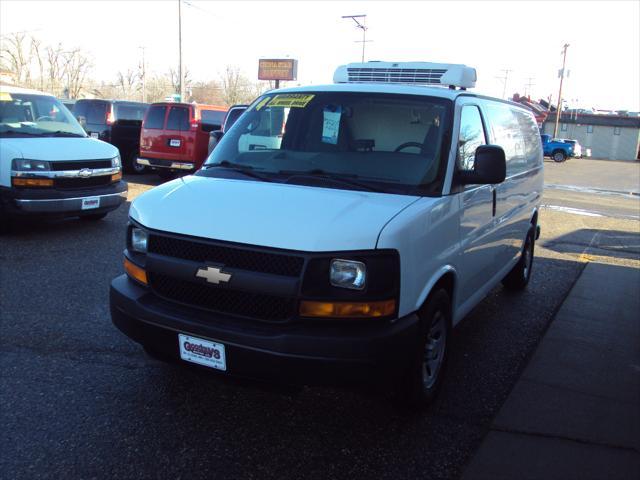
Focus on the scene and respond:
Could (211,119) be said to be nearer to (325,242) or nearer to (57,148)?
(57,148)

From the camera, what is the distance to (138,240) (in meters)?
3.42

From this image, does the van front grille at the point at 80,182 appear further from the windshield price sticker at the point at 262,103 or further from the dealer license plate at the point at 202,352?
the dealer license plate at the point at 202,352

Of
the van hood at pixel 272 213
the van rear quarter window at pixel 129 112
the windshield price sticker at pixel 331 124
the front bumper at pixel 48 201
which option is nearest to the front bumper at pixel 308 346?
the van hood at pixel 272 213

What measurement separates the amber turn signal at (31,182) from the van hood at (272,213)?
4.48 m

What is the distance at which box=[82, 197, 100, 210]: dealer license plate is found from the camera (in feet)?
25.4

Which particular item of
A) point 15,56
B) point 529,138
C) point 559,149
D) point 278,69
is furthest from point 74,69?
point 529,138

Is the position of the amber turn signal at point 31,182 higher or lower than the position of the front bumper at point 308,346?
higher

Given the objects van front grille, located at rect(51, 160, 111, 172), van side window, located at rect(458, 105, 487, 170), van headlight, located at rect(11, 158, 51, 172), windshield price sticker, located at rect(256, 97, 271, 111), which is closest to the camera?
van side window, located at rect(458, 105, 487, 170)

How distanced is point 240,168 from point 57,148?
4.82 metres

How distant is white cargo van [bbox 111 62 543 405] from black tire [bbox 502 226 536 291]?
A: 1.92 metres

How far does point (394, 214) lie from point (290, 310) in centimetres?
75

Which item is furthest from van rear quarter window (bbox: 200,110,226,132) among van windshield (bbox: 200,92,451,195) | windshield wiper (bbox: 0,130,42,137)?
van windshield (bbox: 200,92,451,195)

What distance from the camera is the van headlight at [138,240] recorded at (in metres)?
3.35

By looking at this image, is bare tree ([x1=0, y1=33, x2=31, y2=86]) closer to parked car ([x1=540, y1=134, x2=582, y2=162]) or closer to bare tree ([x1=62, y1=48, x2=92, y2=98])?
bare tree ([x1=62, y1=48, x2=92, y2=98])
